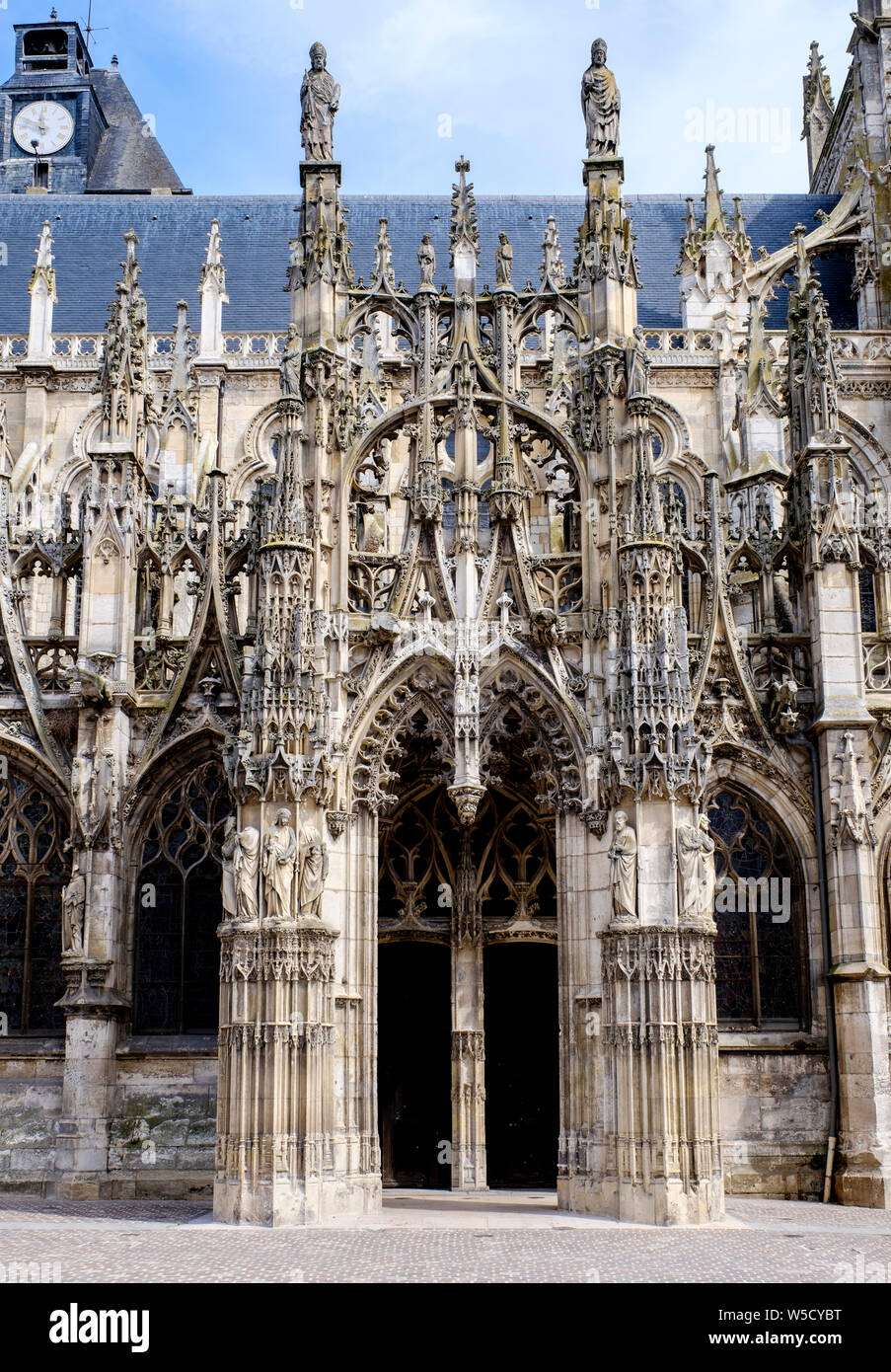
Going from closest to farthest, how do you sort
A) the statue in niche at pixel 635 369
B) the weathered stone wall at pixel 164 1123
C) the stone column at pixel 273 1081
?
1. the stone column at pixel 273 1081
2. the statue in niche at pixel 635 369
3. the weathered stone wall at pixel 164 1123

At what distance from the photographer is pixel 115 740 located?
1878 cm

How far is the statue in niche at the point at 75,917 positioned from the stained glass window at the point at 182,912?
917mm

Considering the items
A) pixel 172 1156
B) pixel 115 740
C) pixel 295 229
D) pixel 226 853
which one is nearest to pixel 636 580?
pixel 226 853

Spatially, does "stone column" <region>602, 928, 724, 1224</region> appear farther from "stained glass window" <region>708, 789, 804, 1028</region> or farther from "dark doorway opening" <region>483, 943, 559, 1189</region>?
"dark doorway opening" <region>483, 943, 559, 1189</region>

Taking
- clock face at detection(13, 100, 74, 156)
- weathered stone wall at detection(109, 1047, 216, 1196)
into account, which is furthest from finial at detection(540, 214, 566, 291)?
clock face at detection(13, 100, 74, 156)

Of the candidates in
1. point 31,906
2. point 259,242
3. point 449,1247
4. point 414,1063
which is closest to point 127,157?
point 259,242

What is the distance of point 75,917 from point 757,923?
27.2 feet

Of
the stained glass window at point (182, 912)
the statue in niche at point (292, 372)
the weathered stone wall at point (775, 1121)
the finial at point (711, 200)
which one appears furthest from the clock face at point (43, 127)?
the weathered stone wall at point (775, 1121)

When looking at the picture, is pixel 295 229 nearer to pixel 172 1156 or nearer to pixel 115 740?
pixel 115 740

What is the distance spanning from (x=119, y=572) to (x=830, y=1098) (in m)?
10.8

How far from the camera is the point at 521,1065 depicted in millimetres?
19438

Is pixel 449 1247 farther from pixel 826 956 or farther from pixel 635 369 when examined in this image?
pixel 635 369

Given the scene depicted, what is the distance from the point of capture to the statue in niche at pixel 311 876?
15.6 metres

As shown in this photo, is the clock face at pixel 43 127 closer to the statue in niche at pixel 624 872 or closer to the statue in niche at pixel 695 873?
the statue in niche at pixel 624 872
